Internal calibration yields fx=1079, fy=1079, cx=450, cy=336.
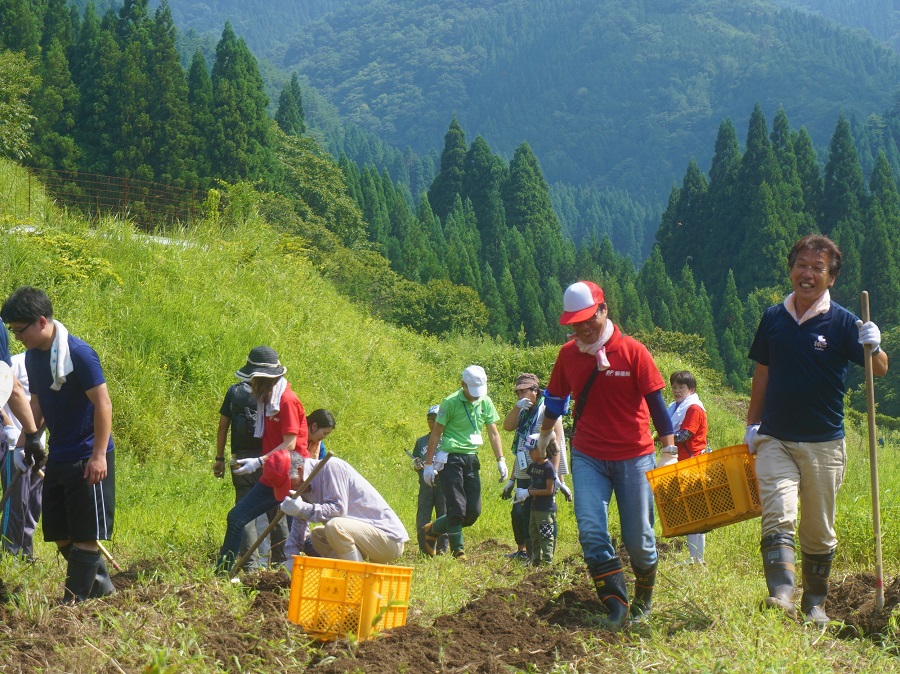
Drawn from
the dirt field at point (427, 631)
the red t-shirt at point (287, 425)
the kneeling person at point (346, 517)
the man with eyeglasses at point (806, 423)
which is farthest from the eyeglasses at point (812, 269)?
the red t-shirt at point (287, 425)

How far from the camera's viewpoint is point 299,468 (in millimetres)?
7012

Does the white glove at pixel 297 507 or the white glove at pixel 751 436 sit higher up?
the white glove at pixel 751 436

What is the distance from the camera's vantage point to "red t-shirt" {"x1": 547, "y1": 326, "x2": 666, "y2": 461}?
5887 mm

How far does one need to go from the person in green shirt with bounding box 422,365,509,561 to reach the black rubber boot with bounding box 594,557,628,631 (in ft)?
11.3

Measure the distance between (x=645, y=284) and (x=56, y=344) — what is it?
71.4 metres

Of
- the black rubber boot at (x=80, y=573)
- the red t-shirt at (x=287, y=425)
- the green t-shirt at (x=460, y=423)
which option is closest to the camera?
the black rubber boot at (x=80, y=573)

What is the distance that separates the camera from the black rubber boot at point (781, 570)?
559cm

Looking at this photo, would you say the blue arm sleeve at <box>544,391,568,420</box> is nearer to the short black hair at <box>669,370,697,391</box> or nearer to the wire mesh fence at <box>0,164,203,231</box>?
the short black hair at <box>669,370,697,391</box>

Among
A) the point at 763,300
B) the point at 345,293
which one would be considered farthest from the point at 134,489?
the point at 763,300

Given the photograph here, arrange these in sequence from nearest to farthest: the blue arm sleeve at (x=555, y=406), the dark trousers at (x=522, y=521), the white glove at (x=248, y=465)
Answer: the blue arm sleeve at (x=555, y=406)
the white glove at (x=248, y=465)
the dark trousers at (x=522, y=521)

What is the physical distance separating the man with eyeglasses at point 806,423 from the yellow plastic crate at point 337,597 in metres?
2.03

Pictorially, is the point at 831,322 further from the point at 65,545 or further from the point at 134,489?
the point at 134,489

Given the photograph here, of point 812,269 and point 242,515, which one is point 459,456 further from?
point 812,269

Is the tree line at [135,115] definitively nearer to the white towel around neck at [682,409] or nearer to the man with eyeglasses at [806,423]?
the white towel around neck at [682,409]
